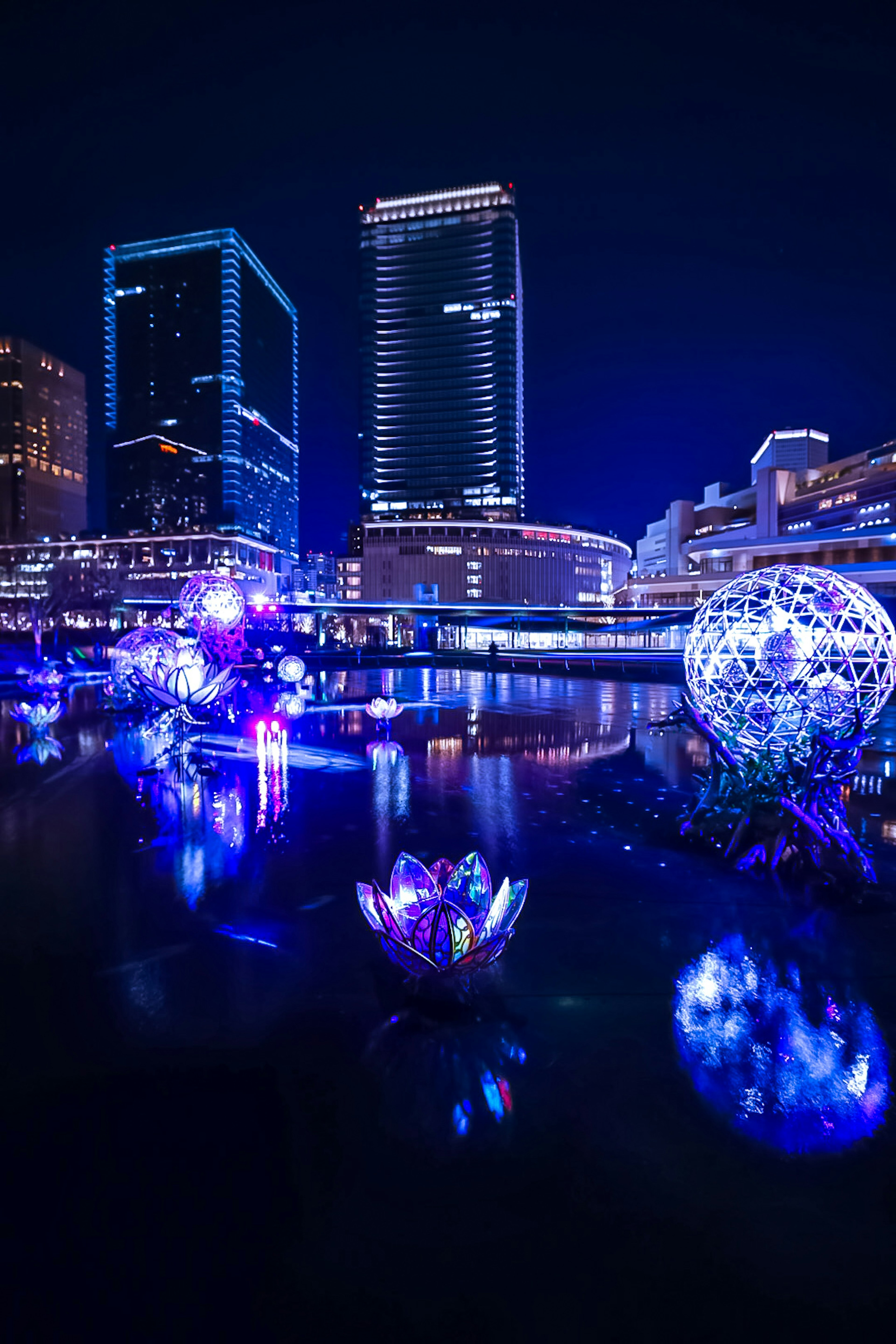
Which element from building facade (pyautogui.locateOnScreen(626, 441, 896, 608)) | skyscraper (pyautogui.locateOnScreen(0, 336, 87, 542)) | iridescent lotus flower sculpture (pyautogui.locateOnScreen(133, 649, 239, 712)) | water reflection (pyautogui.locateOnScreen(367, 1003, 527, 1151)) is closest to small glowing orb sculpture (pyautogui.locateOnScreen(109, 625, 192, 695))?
iridescent lotus flower sculpture (pyautogui.locateOnScreen(133, 649, 239, 712))

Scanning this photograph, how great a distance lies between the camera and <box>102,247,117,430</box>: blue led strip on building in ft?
461

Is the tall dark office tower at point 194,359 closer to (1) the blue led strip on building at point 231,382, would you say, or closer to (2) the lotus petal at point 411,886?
(1) the blue led strip on building at point 231,382

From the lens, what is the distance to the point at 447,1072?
3.96 m

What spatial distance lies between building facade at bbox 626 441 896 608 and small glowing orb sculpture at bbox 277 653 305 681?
32129 mm

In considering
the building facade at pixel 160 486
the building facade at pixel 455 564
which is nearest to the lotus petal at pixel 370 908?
the building facade at pixel 455 564

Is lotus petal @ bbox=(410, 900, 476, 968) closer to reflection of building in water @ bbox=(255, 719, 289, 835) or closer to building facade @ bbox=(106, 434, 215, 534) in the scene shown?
reflection of building in water @ bbox=(255, 719, 289, 835)

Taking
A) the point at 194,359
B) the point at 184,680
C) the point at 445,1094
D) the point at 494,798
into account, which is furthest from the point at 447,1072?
the point at 194,359

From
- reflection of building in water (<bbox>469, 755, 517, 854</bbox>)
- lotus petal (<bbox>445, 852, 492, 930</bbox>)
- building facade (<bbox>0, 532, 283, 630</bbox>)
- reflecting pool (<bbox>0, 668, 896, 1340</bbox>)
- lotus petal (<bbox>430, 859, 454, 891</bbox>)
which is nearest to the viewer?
reflecting pool (<bbox>0, 668, 896, 1340</bbox>)

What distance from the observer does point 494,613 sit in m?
67.5

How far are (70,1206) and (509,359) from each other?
126 m

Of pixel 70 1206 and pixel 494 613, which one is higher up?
pixel 494 613

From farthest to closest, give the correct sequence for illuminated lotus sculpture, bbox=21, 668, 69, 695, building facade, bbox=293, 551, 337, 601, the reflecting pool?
building facade, bbox=293, 551, 337, 601
illuminated lotus sculpture, bbox=21, 668, 69, 695
the reflecting pool

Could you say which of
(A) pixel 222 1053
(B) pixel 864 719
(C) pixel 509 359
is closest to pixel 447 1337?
(A) pixel 222 1053

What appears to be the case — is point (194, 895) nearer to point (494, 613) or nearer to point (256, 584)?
point (494, 613)
